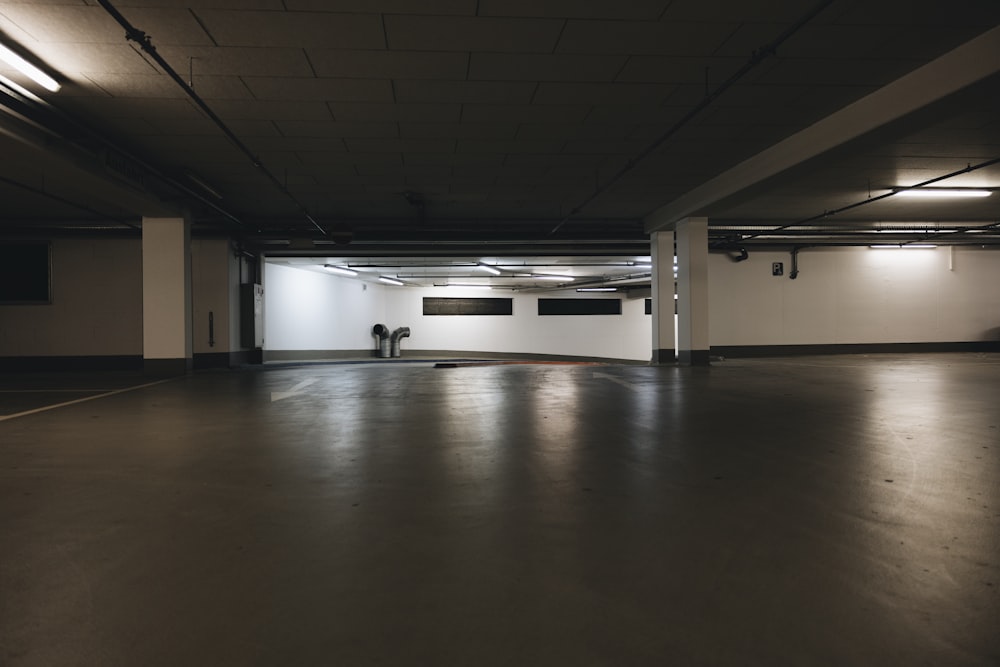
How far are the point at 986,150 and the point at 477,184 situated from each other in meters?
7.40

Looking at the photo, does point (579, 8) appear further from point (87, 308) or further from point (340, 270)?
point (340, 270)

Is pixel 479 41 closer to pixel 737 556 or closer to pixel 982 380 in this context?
pixel 737 556

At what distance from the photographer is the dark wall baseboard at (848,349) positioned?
47.2 ft

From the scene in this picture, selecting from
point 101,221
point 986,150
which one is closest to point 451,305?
point 101,221

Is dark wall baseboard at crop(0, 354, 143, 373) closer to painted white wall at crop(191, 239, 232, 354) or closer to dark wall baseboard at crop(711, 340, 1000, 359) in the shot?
painted white wall at crop(191, 239, 232, 354)

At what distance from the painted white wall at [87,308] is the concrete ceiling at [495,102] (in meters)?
1.69

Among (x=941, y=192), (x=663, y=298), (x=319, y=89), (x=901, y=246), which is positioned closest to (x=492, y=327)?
(x=663, y=298)

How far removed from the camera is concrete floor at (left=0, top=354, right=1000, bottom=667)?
1.34 m

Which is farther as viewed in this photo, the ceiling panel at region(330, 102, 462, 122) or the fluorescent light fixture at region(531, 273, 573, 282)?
the fluorescent light fixture at region(531, 273, 573, 282)

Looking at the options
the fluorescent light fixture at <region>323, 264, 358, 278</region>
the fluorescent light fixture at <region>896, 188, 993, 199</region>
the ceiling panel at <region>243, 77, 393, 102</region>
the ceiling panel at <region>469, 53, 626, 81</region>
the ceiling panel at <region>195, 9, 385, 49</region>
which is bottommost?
→ the fluorescent light fixture at <region>323, 264, 358, 278</region>

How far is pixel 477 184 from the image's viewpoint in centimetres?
905

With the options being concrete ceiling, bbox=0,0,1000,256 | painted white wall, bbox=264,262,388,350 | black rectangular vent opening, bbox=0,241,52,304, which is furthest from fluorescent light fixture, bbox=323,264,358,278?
black rectangular vent opening, bbox=0,241,52,304

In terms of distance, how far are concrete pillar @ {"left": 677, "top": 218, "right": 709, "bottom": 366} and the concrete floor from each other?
252 inches

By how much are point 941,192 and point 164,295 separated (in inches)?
562
